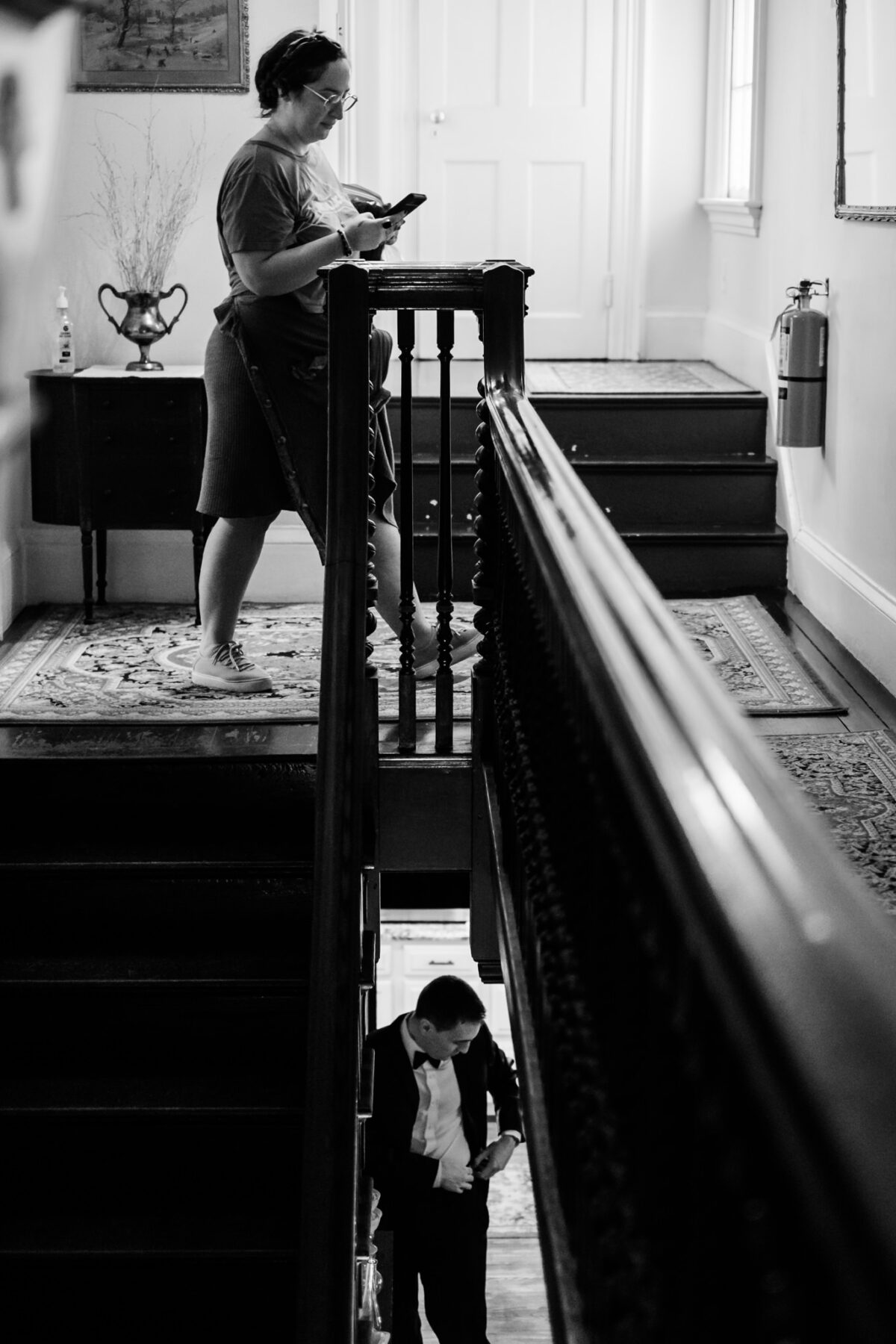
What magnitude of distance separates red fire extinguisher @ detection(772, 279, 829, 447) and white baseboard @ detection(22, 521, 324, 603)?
1.81 meters

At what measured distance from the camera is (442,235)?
7375 mm

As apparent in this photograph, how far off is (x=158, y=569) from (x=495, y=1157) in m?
2.48

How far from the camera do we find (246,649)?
509 cm

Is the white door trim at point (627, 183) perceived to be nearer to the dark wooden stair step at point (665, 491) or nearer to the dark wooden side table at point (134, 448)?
the dark wooden stair step at point (665, 491)

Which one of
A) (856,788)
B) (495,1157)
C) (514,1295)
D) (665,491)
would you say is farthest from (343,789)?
(514,1295)

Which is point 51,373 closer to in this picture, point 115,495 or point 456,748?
point 115,495

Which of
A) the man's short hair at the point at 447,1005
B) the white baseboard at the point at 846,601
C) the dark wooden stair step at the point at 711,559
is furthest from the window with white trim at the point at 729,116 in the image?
the man's short hair at the point at 447,1005

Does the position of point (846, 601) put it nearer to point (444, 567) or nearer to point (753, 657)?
point (753, 657)

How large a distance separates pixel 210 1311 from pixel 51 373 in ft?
10.5

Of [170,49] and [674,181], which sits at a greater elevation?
[170,49]

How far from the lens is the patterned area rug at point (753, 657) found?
4324 millimetres

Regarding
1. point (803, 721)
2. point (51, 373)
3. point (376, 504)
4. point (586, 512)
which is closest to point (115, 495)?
point (51, 373)

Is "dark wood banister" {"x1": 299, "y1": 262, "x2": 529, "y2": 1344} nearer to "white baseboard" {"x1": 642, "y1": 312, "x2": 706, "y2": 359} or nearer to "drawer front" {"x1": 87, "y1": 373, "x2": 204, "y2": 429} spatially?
"drawer front" {"x1": 87, "y1": 373, "x2": 204, "y2": 429}

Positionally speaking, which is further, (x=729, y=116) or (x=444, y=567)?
(x=729, y=116)
